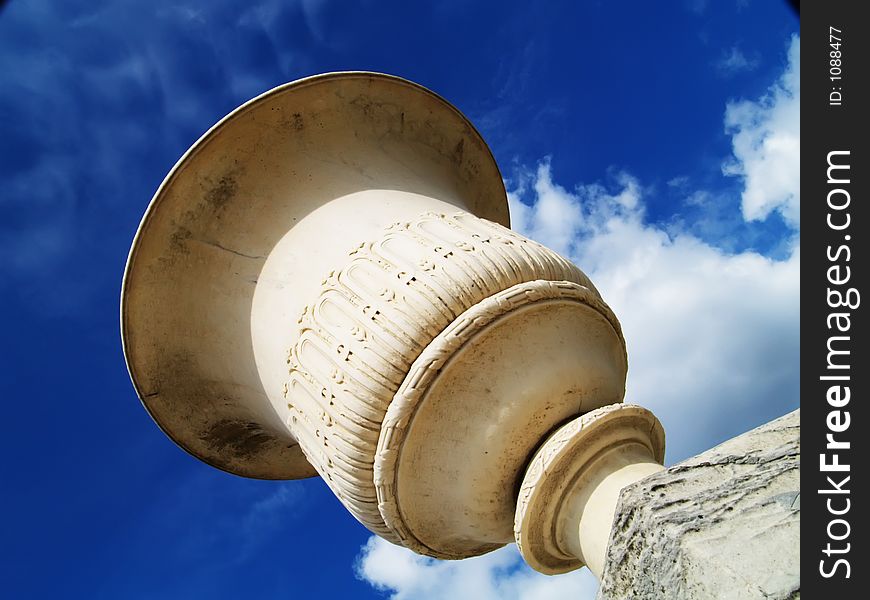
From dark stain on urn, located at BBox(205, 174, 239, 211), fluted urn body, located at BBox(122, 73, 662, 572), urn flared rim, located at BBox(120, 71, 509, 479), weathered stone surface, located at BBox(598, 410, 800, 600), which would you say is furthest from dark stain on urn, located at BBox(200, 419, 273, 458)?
weathered stone surface, located at BBox(598, 410, 800, 600)

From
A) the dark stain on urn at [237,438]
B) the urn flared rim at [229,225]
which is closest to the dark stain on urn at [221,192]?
the urn flared rim at [229,225]

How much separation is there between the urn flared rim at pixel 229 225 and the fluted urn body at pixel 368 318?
0.5 inches

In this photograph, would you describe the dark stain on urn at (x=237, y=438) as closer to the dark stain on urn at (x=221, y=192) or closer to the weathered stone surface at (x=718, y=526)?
the dark stain on urn at (x=221, y=192)

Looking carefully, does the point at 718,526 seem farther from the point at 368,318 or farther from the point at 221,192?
the point at 221,192

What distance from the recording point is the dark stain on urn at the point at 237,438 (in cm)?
594

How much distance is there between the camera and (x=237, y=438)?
610cm

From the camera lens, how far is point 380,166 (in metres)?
5.35

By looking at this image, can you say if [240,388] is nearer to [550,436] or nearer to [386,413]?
[386,413]

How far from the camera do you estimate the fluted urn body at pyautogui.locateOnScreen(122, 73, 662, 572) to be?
3.83 meters

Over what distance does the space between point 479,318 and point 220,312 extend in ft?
7.78

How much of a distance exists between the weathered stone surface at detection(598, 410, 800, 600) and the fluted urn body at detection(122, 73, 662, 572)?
42.5 inches

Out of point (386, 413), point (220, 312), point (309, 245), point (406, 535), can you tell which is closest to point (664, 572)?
point (386, 413)

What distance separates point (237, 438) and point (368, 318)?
9.74ft

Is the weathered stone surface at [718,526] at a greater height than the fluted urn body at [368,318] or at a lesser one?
lesser
